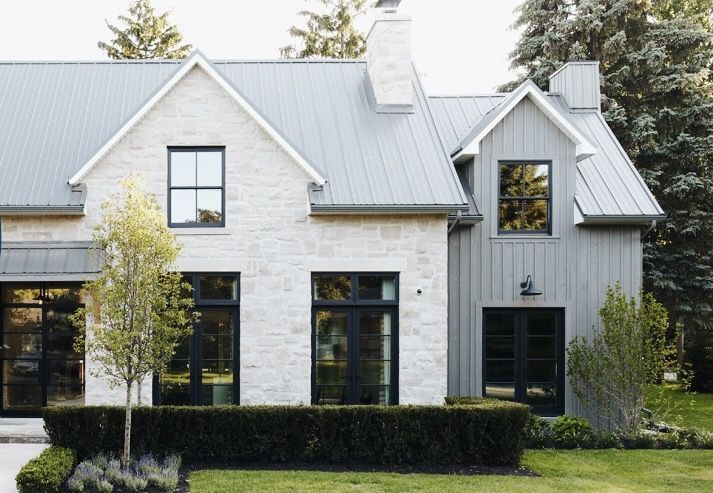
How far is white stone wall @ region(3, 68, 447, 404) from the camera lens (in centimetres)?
1314

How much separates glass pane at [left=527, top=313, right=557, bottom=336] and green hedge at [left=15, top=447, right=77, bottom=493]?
9.05 m

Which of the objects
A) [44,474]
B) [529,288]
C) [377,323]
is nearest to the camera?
[44,474]

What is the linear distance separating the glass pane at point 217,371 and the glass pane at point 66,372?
91.3 inches

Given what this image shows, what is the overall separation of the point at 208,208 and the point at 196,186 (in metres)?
0.45

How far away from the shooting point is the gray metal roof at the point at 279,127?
524 inches

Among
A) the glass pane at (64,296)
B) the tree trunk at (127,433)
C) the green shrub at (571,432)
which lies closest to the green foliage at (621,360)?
the green shrub at (571,432)

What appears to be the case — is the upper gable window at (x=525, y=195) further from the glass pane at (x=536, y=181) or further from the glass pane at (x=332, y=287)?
the glass pane at (x=332, y=287)

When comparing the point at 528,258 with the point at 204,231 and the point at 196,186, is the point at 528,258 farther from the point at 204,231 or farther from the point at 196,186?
the point at 196,186

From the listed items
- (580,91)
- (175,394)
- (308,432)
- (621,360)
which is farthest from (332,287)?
(580,91)

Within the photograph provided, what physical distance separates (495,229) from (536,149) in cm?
184

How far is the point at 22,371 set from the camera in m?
13.5

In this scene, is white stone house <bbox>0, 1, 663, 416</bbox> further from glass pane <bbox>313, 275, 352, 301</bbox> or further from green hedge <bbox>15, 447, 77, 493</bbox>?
green hedge <bbox>15, 447, 77, 493</bbox>

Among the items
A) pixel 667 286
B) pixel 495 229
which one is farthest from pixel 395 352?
pixel 667 286

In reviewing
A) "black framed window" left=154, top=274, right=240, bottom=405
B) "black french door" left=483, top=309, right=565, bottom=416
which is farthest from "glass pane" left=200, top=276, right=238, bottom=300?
"black french door" left=483, top=309, right=565, bottom=416
